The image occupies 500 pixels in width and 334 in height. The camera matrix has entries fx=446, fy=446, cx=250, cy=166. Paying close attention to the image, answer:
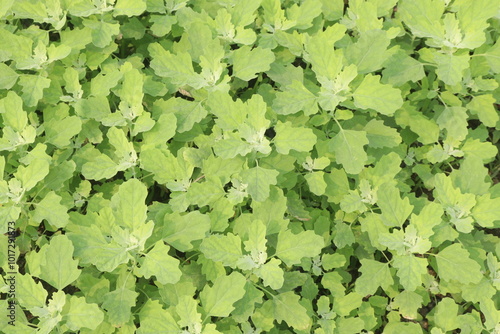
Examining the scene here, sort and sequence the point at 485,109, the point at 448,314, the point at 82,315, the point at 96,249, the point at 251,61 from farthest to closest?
the point at 485,109, the point at 251,61, the point at 448,314, the point at 96,249, the point at 82,315

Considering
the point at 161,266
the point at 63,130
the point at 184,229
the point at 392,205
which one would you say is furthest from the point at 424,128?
the point at 63,130

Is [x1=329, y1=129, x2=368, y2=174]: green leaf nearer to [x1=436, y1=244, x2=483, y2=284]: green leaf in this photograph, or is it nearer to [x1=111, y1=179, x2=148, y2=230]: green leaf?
[x1=436, y1=244, x2=483, y2=284]: green leaf

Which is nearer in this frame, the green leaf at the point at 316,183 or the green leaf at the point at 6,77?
the green leaf at the point at 316,183

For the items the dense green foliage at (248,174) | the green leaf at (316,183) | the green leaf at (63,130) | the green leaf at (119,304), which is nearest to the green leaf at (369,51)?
the dense green foliage at (248,174)

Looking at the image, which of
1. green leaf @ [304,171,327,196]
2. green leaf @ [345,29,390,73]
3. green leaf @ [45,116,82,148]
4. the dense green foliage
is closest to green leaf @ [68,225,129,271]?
the dense green foliage

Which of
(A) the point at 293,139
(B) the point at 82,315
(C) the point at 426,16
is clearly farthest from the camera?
(C) the point at 426,16

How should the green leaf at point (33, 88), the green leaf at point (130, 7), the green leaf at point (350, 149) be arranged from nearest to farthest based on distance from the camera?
the green leaf at point (350, 149), the green leaf at point (33, 88), the green leaf at point (130, 7)

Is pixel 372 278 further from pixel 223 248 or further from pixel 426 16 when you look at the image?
pixel 426 16

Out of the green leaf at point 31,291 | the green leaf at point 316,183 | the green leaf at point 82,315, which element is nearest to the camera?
the green leaf at point 82,315

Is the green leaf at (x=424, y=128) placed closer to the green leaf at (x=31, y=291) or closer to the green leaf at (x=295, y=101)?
A: the green leaf at (x=295, y=101)
